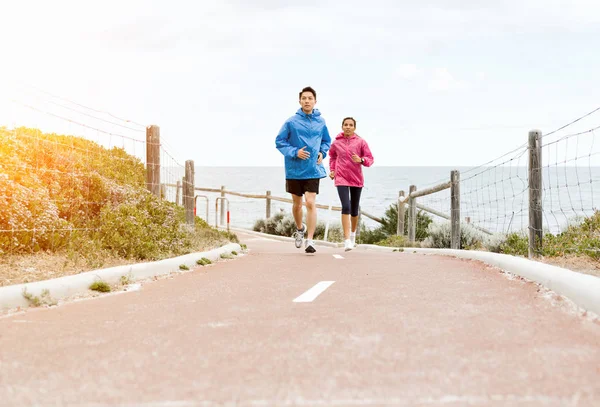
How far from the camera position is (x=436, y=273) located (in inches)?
277

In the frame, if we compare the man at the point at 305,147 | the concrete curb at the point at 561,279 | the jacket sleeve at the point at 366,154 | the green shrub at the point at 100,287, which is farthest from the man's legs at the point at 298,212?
the green shrub at the point at 100,287

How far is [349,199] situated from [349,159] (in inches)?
27.2

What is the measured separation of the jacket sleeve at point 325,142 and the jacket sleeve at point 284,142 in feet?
1.88

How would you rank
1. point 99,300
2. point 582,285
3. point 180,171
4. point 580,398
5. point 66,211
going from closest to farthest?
point 580,398 → point 582,285 → point 99,300 → point 66,211 → point 180,171

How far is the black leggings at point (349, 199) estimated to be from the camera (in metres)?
11.4

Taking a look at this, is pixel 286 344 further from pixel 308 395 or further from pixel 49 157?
pixel 49 157

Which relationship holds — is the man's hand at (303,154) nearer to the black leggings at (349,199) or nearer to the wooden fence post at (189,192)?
the black leggings at (349,199)

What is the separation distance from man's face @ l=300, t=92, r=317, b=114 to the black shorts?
3.71 feet

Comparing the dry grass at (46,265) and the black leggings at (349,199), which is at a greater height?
the black leggings at (349,199)

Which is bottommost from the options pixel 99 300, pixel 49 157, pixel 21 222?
pixel 99 300

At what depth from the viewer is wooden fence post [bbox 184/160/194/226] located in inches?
545

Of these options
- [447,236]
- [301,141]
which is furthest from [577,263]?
[447,236]

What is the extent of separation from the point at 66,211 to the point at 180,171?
571cm

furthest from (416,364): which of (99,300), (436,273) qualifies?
(436,273)
